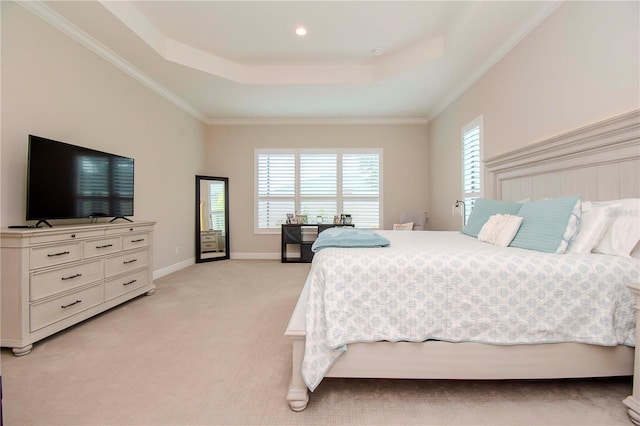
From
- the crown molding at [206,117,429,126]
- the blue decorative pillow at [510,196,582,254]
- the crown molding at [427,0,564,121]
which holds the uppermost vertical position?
the crown molding at [206,117,429,126]

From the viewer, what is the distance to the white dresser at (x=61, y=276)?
1.91 m

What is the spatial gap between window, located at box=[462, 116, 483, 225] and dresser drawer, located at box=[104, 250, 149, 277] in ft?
13.5

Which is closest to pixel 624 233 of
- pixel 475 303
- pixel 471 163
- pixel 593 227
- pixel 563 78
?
pixel 593 227

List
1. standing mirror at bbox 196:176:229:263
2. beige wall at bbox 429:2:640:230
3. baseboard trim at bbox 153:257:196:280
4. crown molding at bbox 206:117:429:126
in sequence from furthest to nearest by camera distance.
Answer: crown molding at bbox 206:117:429:126 < standing mirror at bbox 196:176:229:263 < baseboard trim at bbox 153:257:196:280 < beige wall at bbox 429:2:640:230

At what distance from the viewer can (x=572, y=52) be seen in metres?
2.18

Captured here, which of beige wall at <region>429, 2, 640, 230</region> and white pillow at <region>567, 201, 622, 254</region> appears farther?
beige wall at <region>429, 2, 640, 230</region>

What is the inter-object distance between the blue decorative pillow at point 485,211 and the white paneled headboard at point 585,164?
1.01 feet

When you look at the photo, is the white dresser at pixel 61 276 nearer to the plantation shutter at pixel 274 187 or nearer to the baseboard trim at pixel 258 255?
the baseboard trim at pixel 258 255

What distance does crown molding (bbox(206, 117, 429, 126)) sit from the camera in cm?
546

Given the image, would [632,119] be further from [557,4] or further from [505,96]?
[505,96]

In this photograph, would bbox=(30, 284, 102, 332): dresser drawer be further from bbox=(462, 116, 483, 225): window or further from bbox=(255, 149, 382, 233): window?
bbox=(462, 116, 483, 225): window

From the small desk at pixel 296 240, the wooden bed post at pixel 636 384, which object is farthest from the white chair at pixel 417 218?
the wooden bed post at pixel 636 384

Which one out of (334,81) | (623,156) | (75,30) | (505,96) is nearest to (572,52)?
(505,96)

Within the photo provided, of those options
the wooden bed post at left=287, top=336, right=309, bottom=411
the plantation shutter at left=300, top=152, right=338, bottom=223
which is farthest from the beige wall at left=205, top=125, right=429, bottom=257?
the wooden bed post at left=287, top=336, right=309, bottom=411
